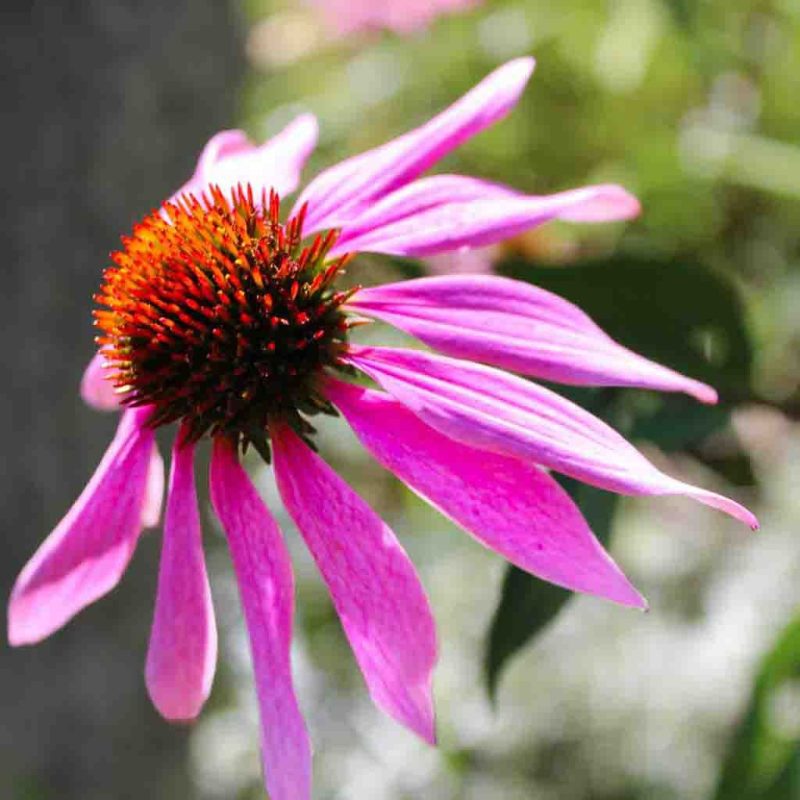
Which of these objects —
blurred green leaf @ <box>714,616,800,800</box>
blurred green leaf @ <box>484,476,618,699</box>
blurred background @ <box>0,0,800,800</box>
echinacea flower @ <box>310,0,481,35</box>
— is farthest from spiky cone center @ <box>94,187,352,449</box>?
echinacea flower @ <box>310,0,481,35</box>

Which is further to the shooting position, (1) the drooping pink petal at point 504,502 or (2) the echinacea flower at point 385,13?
(2) the echinacea flower at point 385,13

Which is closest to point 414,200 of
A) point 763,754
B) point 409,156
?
point 409,156

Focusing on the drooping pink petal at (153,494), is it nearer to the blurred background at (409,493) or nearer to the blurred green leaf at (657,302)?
the blurred green leaf at (657,302)

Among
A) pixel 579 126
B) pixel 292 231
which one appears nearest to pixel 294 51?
pixel 579 126

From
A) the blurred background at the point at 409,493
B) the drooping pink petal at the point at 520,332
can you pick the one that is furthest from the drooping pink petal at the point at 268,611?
the blurred background at the point at 409,493

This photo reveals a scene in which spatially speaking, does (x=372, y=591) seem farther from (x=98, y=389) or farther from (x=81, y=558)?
(x=98, y=389)

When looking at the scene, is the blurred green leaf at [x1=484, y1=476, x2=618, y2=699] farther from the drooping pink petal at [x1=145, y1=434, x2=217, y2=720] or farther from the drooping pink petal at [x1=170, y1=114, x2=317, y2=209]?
the drooping pink petal at [x1=170, y1=114, x2=317, y2=209]
